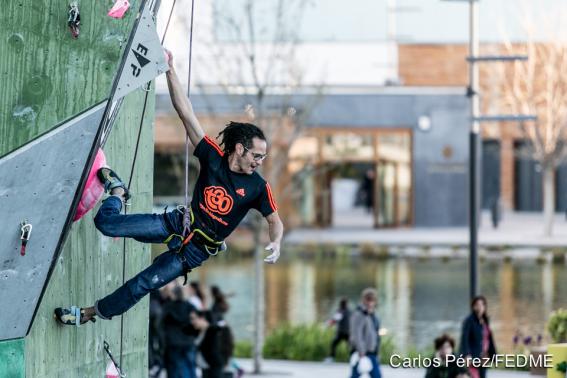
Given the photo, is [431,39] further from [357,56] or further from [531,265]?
[531,265]

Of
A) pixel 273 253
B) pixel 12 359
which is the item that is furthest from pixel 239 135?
pixel 12 359

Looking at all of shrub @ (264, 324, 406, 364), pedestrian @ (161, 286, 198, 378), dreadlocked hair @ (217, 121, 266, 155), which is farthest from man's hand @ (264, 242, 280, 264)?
shrub @ (264, 324, 406, 364)

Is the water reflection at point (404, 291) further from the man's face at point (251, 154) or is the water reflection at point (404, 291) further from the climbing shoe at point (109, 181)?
the man's face at point (251, 154)

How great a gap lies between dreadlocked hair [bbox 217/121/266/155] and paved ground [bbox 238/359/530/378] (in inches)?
412

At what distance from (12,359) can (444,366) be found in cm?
667

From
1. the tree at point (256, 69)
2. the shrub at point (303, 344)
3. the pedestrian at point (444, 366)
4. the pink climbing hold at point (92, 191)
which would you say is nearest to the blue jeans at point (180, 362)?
the pedestrian at point (444, 366)

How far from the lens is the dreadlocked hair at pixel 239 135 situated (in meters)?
7.93

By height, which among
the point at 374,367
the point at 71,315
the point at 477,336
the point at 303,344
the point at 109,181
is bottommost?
the point at 303,344

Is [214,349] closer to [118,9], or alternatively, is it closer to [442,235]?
[118,9]

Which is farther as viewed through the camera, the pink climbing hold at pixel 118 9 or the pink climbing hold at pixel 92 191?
the pink climbing hold at pixel 92 191

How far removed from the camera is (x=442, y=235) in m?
44.9

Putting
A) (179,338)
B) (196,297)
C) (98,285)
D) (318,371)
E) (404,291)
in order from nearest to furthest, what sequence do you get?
(98,285) → (179,338) → (196,297) → (318,371) → (404,291)

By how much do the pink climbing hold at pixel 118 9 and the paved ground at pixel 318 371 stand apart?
10.7 meters

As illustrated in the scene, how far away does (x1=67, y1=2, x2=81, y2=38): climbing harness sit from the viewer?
830 cm
